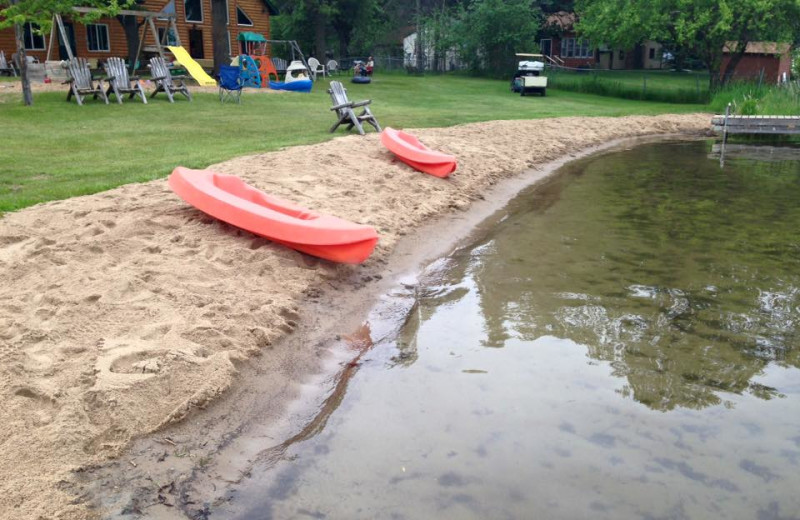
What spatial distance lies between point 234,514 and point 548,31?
45.8m

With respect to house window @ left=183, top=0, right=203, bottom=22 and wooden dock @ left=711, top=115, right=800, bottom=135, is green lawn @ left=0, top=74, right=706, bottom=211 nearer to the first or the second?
wooden dock @ left=711, top=115, right=800, bottom=135

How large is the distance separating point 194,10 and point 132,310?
3101cm

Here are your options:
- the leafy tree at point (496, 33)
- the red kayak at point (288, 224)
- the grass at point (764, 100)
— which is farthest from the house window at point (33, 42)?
the red kayak at point (288, 224)

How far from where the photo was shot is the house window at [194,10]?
32938mm

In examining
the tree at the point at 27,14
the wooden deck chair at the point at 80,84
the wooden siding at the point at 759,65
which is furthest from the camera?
the wooden siding at the point at 759,65

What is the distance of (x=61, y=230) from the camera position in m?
6.69

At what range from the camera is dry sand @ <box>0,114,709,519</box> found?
151 inches

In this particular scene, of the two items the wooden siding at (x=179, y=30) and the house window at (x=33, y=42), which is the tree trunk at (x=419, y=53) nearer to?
the wooden siding at (x=179, y=30)

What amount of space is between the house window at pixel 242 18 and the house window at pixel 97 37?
5943 millimetres

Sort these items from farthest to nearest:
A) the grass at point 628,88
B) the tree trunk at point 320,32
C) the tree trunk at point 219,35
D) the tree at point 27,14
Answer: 1. the tree trunk at point 320,32
2. the grass at point 628,88
3. the tree trunk at point 219,35
4. the tree at point 27,14

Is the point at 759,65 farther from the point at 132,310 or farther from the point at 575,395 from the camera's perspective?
the point at 132,310

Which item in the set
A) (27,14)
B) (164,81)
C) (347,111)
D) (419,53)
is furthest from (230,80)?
(419,53)

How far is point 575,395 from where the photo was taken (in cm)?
490

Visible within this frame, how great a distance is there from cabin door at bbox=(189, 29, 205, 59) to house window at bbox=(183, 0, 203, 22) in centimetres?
51
